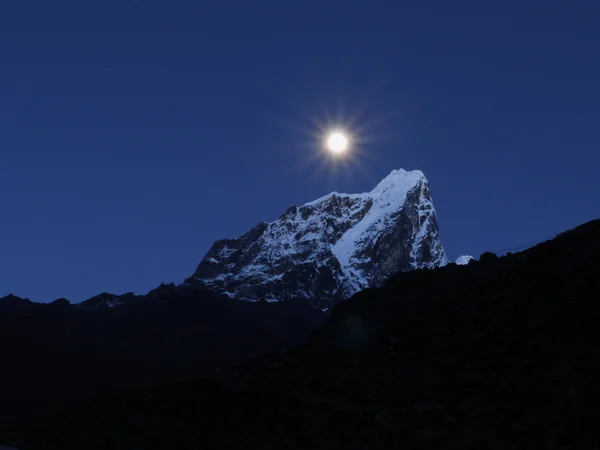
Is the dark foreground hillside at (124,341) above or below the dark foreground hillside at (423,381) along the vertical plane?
above

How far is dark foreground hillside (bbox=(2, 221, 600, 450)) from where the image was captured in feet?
102

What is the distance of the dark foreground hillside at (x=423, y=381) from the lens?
3102 cm

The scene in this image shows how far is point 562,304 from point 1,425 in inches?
3241

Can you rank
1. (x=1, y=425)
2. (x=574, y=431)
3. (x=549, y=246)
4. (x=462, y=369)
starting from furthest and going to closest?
1. (x=1, y=425)
2. (x=549, y=246)
3. (x=462, y=369)
4. (x=574, y=431)

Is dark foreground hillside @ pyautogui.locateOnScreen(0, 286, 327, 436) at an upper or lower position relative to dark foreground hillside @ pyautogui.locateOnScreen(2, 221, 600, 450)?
upper

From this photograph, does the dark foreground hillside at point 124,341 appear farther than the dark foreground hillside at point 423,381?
Yes

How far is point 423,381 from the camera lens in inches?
1459

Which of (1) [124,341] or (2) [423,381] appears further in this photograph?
(1) [124,341]

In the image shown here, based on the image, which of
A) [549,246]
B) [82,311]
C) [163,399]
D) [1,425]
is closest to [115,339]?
[82,311]

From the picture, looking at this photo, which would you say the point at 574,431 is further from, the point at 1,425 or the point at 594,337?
the point at 1,425

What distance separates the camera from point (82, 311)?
16612 centimetres

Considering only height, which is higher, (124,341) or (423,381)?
(124,341)

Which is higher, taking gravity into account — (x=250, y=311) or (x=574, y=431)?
(x=250, y=311)

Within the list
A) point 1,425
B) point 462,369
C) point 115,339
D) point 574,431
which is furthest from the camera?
point 115,339
